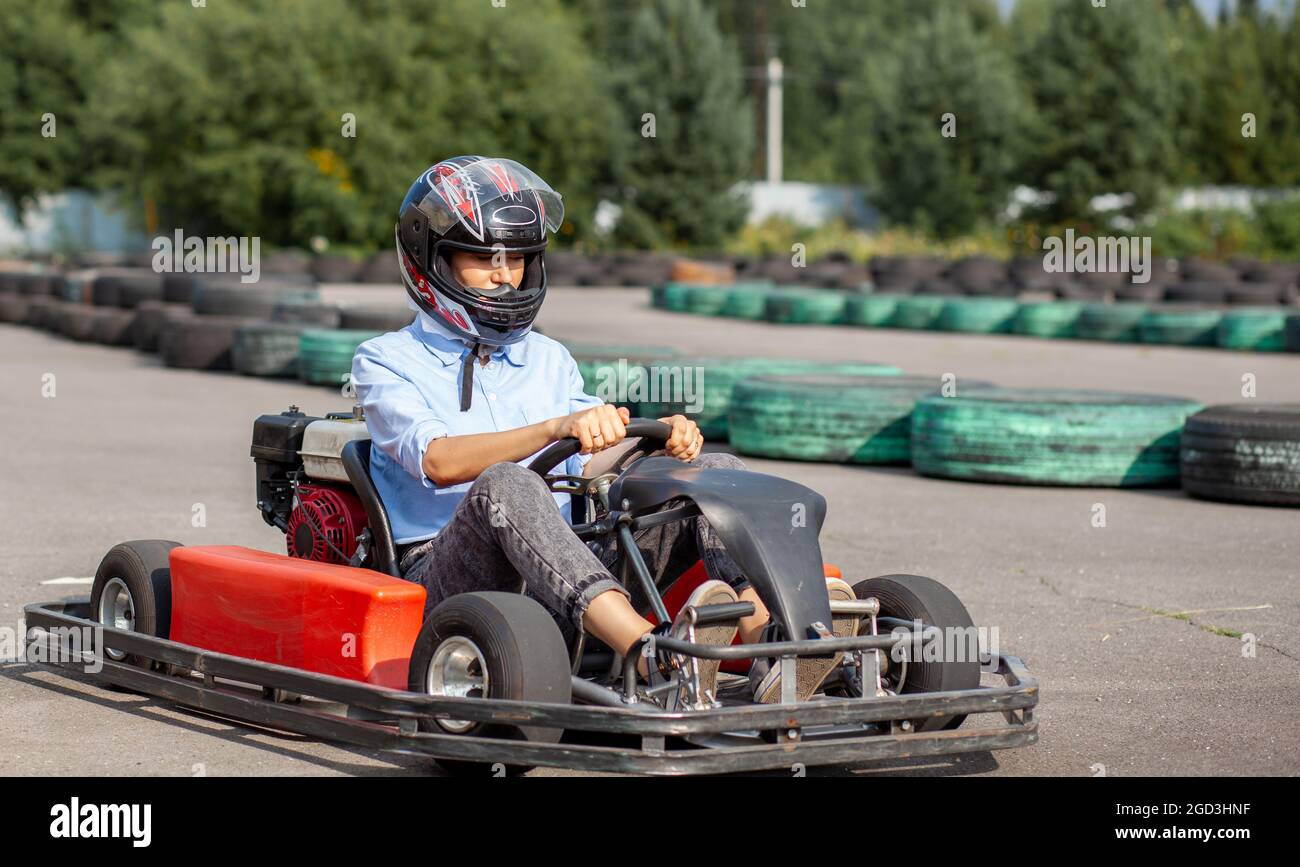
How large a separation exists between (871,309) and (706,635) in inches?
707

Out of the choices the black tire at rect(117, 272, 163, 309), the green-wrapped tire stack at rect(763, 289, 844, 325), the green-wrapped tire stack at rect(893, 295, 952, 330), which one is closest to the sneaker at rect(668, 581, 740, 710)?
the black tire at rect(117, 272, 163, 309)

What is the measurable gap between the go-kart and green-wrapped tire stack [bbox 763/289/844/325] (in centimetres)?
1715

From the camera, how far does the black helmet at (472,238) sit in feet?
13.4

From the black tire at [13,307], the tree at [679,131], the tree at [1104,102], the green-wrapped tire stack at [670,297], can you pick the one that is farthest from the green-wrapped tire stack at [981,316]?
the tree at [679,131]

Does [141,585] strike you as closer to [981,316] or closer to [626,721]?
[626,721]

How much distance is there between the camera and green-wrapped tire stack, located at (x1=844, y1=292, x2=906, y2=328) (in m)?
21.0

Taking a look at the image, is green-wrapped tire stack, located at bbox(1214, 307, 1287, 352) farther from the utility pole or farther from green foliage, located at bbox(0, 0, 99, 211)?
green foliage, located at bbox(0, 0, 99, 211)

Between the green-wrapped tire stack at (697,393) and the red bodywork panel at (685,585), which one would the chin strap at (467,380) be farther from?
the green-wrapped tire stack at (697,393)

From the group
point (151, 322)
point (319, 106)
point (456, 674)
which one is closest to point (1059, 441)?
point (456, 674)

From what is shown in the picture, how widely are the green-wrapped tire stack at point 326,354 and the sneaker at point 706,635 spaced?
9369 millimetres

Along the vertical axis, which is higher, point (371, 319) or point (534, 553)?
point (371, 319)

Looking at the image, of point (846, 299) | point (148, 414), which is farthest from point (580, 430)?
point (846, 299)

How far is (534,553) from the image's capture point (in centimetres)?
362

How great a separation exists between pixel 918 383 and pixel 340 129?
29.6 metres
